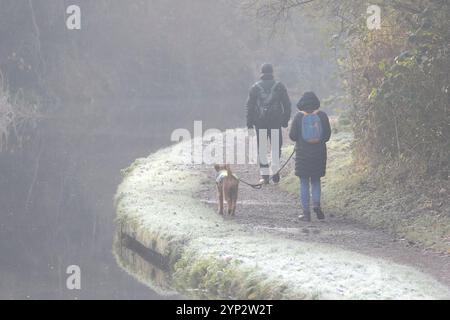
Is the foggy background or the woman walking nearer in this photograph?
the woman walking

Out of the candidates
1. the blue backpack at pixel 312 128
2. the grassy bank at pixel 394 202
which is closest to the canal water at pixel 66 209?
the blue backpack at pixel 312 128

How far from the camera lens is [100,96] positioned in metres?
63.6

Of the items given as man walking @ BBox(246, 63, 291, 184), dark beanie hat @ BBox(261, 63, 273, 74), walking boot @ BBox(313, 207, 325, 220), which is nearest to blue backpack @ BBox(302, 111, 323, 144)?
walking boot @ BBox(313, 207, 325, 220)

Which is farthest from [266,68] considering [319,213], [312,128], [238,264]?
[238,264]

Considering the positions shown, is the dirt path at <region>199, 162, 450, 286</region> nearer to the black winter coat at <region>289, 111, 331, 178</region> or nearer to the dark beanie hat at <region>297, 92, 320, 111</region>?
the black winter coat at <region>289, 111, 331, 178</region>

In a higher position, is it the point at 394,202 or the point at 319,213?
the point at 394,202

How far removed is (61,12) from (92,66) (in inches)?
334

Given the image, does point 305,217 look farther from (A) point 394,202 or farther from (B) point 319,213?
(A) point 394,202

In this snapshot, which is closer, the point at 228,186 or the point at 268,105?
the point at 228,186

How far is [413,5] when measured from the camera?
524 inches

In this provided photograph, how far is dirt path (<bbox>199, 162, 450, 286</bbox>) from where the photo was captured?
10.4 metres

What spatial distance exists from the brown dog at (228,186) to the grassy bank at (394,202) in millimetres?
1851

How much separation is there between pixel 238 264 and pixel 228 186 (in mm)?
3099

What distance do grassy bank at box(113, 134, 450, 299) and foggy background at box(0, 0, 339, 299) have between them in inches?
24.3
